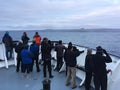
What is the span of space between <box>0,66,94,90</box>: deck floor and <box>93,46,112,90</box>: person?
5.03 feet

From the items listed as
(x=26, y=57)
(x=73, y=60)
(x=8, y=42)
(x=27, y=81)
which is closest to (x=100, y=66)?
(x=73, y=60)

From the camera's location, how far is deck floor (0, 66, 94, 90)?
→ 780 cm

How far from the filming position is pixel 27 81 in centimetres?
855

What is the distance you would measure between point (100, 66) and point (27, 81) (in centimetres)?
346

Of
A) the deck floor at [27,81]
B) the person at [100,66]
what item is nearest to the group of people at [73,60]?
the person at [100,66]

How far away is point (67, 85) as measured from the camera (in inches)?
311

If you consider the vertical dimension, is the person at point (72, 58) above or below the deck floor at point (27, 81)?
above

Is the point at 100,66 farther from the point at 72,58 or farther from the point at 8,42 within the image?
the point at 8,42

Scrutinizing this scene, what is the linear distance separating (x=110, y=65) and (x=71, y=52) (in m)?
1.33

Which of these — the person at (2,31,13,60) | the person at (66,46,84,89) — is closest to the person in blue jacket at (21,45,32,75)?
the person at (66,46,84,89)

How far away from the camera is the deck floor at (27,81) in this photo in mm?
7801

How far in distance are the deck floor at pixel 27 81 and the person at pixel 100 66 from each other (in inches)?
60.4

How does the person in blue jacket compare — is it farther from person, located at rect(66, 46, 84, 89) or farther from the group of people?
person, located at rect(66, 46, 84, 89)

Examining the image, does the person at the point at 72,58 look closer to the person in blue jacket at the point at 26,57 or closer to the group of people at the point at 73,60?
the group of people at the point at 73,60
